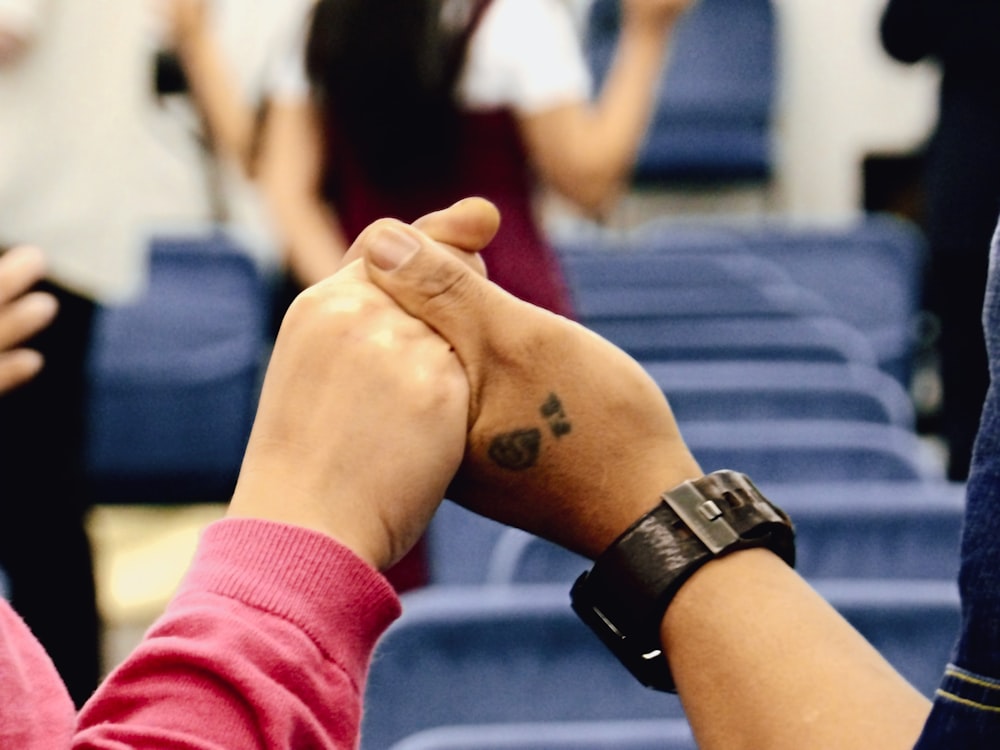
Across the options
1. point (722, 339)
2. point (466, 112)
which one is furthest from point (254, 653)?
point (722, 339)

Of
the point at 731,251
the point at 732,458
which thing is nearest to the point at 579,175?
the point at 732,458

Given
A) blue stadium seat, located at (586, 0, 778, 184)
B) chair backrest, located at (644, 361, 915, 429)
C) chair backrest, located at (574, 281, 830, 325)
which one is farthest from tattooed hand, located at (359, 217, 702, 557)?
blue stadium seat, located at (586, 0, 778, 184)

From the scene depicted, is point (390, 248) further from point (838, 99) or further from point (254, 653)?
point (838, 99)

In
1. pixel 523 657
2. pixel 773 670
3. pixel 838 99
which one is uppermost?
pixel 773 670

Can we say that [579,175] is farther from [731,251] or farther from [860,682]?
[731,251]

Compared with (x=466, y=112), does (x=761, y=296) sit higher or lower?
lower

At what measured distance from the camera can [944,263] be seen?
1579mm

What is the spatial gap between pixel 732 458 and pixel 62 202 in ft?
2.40

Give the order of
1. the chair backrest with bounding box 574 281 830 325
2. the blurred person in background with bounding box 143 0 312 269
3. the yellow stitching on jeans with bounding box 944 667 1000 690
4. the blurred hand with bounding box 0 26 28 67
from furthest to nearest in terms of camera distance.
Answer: the blurred person in background with bounding box 143 0 312 269, the chair backrest with bounding box 574 281 830 325, the blurred hand with bounding box 0 26 28 67, the yellow stitching on jeans with bounding box 944 667 1000 690

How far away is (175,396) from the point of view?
9.34ft

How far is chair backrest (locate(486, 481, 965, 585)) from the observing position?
1062mm

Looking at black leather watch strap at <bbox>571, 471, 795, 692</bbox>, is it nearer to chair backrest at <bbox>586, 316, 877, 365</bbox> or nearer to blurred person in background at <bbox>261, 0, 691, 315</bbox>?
blurred person in background at <bbox>261, 0, 691, 315</bbox>

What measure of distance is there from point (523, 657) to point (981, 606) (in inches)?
20.7

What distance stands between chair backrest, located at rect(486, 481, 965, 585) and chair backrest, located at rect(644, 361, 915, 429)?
436 mm
